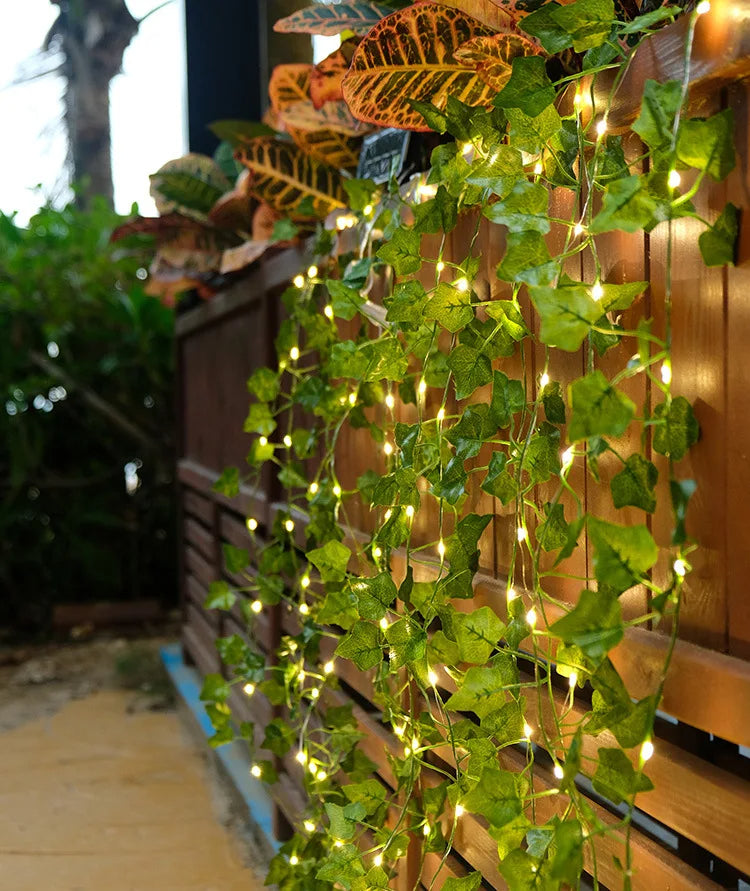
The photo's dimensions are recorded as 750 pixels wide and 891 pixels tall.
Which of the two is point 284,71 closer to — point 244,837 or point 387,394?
point 387,394

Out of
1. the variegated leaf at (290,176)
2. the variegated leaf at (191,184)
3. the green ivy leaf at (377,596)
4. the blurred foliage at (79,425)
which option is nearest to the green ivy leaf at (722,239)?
the green ivy leaf at (377,596)

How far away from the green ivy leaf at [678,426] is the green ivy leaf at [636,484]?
0.02 m

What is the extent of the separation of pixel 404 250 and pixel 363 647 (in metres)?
0.49

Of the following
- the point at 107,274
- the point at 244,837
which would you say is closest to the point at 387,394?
the point at 244,837

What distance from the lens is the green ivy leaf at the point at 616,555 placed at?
77 centimetres

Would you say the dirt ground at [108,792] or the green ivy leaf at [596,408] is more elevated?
the green ivy leaf at [596,408]

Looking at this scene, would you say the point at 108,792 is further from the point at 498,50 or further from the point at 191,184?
the point at 498,50

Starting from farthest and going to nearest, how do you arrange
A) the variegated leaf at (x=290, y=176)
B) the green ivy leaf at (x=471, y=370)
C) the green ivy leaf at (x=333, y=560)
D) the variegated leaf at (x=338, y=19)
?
the variegated leaf at (x=290, y=176), the variegated leaf at (x=338, y=19), the green ivy leaf at (x=333, y=560), the green ivy leaf at (x=471, y=370)

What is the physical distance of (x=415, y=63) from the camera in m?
1.20

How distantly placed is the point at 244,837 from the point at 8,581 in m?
2.68

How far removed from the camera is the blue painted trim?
2.40 meters

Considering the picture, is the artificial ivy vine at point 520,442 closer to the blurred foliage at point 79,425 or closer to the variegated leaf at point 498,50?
the variegated leaf at point 498,50

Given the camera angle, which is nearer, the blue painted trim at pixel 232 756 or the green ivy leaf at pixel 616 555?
the green ivy leaf at pixel 616 555

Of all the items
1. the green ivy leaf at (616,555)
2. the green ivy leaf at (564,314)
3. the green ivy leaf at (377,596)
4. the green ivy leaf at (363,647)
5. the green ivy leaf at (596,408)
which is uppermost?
the green ivy leaf at (564,314)
